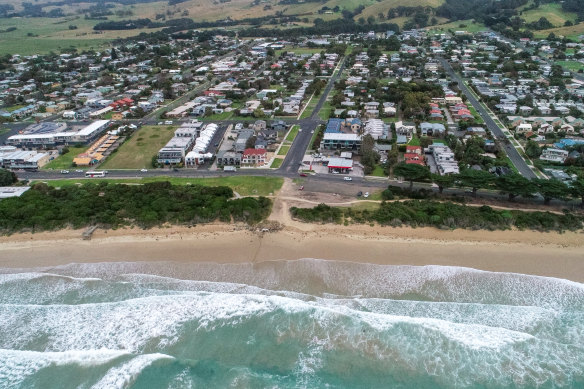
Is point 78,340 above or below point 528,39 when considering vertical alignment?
above

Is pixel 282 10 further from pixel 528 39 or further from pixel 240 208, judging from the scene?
pixel 240 208

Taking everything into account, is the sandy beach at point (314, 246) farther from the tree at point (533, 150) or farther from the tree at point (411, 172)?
the tree at point (533, 150)

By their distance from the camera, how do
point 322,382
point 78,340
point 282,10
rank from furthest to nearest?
point 282,10 → point 78,340 → point 322,382

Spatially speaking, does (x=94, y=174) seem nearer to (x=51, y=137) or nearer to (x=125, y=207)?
(x=125, y=207)

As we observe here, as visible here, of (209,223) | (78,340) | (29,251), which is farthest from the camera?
(209,223)

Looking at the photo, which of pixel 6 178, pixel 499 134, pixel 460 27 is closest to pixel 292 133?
pixel 499 134

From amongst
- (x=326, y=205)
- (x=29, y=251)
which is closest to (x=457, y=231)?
(x=326, y=205)

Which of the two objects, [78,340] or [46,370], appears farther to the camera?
[78,340]
